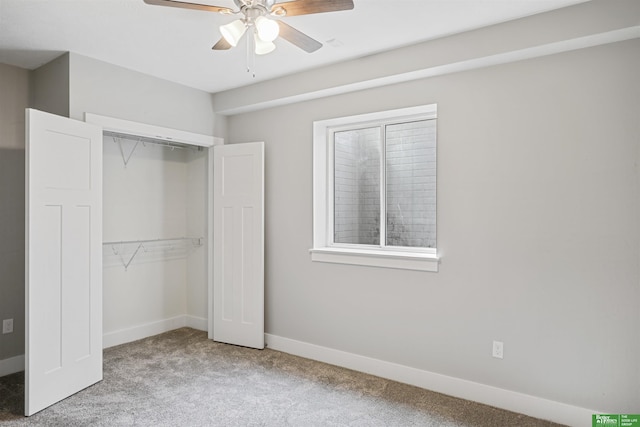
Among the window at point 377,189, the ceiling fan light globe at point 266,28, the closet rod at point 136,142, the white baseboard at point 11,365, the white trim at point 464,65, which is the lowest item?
the white baseboard at point 11,365

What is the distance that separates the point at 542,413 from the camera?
8.52ft

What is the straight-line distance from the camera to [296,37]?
2.13 metres

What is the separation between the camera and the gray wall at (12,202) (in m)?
3.33

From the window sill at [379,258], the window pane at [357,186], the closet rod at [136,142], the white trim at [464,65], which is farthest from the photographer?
the closet rod at [136,142]

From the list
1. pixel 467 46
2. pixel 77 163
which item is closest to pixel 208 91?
pixel 77 163

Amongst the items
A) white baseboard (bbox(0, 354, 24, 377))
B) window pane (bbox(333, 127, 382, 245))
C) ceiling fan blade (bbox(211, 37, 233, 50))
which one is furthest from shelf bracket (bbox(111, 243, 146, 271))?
ceiling fan blade (bbox(211, 37, 233, 50))

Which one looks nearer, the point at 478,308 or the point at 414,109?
the point at 478,308

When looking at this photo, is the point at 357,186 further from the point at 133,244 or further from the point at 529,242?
the point at 133,244

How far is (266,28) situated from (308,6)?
225 millimetres

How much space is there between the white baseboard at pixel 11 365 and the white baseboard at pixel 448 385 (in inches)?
85.2

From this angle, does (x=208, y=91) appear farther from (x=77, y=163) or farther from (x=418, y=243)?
(x=418, y=243)

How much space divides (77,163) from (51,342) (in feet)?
4.19

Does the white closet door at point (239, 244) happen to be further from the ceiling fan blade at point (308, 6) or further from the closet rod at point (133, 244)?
the ceiling fan blade at point (308, 6)

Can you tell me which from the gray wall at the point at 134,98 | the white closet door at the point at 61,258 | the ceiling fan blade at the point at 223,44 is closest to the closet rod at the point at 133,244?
the white closet door at the point at 61,258
